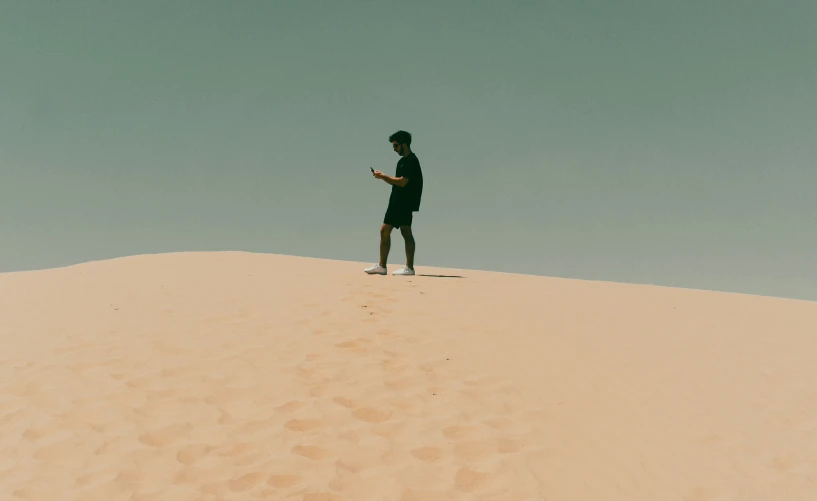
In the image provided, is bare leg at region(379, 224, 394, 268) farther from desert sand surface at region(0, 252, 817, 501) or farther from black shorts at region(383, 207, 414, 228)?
desert sand surface at region(0, 252, 817, 501)

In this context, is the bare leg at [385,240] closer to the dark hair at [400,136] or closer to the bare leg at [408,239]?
the bare leg at [408,239]

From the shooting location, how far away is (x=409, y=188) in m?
11.2

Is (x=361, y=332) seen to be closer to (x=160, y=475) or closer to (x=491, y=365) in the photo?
(x=491, y=365)

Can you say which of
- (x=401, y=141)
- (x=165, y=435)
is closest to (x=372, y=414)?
(x=165, y=435)

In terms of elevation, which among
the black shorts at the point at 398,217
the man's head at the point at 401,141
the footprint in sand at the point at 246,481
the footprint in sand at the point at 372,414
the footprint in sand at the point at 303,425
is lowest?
the footprint in sand at the point at 246,481

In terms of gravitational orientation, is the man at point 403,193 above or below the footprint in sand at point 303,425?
above

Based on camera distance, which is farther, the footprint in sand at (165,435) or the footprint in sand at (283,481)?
the footprint in sand at (165,435)

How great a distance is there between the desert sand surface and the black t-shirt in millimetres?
1739

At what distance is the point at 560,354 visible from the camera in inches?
296

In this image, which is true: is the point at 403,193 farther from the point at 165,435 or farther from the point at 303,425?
the point at 165,435

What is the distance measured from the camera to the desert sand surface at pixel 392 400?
4.62 metres

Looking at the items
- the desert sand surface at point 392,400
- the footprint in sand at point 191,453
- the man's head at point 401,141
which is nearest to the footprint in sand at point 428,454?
the desert sand surface at point 392,400

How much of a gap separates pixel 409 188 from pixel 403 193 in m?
0.16

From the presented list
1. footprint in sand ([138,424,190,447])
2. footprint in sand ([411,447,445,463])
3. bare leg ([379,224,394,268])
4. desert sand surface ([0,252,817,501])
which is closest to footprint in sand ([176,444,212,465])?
desert sand surface ([0,252,817,501])
